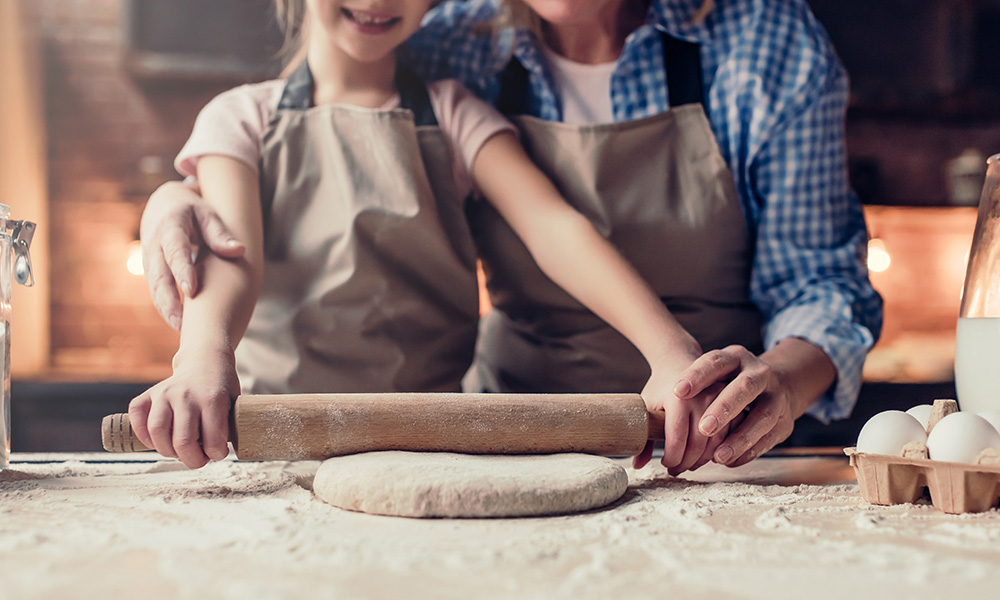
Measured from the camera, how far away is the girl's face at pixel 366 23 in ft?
2.94

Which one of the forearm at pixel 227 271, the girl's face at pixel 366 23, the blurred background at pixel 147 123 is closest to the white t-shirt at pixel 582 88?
the girl's face at pixel 366 23

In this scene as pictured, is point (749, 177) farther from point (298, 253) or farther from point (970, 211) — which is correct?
point (970, 211)

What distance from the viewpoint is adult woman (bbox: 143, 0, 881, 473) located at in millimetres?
982

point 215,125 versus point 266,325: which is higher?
point 215,125

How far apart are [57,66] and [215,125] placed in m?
Result: 1.59

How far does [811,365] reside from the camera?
2.74ft

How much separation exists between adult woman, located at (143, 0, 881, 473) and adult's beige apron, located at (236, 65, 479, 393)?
0.11 m

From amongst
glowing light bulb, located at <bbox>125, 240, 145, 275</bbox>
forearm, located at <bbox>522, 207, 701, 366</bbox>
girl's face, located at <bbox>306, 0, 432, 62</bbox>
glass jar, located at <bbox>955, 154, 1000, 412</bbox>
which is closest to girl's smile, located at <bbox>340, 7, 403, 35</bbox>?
girl's face, located at <bbox>306, 0, 432, 62</bbox>

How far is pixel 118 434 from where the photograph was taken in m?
0.56

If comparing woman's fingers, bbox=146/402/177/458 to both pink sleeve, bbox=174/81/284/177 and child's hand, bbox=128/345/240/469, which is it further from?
pink sleeve, bbox=174/81/284/177

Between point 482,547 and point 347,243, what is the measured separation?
0.58m

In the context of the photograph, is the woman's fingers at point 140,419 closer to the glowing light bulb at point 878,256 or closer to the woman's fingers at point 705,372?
the woman's fingers at point 705,372

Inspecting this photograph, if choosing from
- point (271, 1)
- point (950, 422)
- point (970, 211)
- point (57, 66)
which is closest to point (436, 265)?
point (950, 422)

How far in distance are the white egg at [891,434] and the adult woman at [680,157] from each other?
15.6 inches
